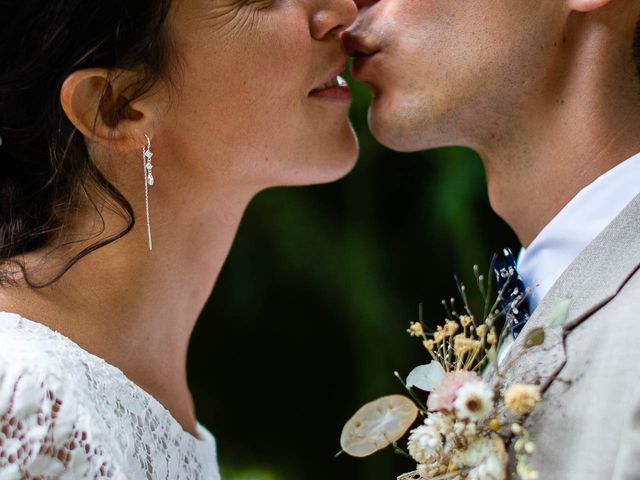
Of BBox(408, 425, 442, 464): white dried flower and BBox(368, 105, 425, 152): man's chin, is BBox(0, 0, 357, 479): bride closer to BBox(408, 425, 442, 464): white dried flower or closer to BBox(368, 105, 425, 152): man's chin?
BBox(368, 105, 425, 152): man's chin

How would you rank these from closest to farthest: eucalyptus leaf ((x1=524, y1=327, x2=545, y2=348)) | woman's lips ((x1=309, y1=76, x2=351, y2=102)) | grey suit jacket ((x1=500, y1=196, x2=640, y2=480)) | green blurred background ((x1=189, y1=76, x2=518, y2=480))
A: grey suit jacket ((x1=500, y1=196, x2=640, y2=480)), eucalyptus leaf ((x1=524, y1=327, x2=545, y2=348)), woman's lips ((x1=309, y1=76, x2=351, y2=102)), green blurred background ((x1=189, y1=76, x2=518, y2=480))

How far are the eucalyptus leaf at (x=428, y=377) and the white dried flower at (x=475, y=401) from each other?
14 cm

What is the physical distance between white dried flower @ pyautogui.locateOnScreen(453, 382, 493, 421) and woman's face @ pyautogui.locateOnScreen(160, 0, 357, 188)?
40.9 inches

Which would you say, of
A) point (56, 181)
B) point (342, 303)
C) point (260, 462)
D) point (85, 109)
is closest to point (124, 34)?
point (85, 109)

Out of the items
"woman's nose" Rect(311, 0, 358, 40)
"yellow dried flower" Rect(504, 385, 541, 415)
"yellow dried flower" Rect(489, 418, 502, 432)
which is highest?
"woman's nose" Rect(311, 0, 358, 40)

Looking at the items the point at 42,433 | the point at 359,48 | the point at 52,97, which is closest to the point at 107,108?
the point at 52,97

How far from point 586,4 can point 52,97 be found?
4.39 feet

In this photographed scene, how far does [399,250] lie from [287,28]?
2.19m

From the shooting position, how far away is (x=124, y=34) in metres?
2.13

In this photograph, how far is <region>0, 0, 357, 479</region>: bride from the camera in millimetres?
2092

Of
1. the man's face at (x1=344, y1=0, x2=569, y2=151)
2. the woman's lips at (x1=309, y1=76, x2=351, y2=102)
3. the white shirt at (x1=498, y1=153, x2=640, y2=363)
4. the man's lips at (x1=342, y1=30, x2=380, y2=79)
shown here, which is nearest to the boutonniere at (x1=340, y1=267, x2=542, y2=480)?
the white shirt at (x1=498, y1=153, x2=640, y2=363)

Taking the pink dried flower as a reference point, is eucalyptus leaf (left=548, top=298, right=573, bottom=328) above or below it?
above

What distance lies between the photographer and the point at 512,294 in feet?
6.95

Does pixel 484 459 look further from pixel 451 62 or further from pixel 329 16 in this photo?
pixel 329 16
